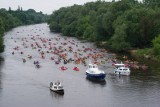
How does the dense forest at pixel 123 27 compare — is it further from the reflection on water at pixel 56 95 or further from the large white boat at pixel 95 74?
the reflection on water at pixel 56 95

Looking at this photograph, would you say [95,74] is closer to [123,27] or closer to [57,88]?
[57,88]

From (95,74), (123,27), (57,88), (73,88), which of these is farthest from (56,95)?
(123,27)

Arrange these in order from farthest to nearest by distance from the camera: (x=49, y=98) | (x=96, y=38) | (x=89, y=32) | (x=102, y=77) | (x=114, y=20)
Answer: (x=89, y=32) → (x=96, y=38) → (x=114, y=20) → (x=102, y=77) → (x=49, y=98)

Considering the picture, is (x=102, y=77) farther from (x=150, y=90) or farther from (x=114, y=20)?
(x=114, y=20)

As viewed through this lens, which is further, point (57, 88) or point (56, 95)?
point (57, 88)

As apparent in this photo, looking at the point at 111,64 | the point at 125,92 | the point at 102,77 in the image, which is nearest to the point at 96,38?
the point at 111,64

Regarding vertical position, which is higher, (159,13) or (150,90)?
(159,13)

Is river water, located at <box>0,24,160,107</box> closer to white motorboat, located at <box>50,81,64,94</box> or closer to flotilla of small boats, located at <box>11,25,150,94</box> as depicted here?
white motorboat, located at <box>50,81,64,94</box>

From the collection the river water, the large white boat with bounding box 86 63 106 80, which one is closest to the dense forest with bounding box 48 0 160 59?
the river water
